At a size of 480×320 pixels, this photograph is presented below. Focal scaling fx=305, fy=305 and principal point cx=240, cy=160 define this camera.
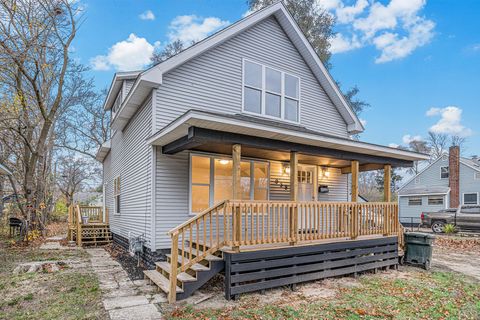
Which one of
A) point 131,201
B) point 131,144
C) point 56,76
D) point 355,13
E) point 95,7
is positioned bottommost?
point 131,201

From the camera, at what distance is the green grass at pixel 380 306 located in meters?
4.64

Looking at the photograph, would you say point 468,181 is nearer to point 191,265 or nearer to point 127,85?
point 127,85

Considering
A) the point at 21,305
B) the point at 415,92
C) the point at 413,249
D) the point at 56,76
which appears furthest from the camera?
the point at 415,92

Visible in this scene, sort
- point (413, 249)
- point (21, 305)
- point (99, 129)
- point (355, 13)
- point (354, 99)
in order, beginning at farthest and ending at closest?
point (99, 129)
point (354, 99)
point (355, 13)
point (413, 249)
point (21, 305)

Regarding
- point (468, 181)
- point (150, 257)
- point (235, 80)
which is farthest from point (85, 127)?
point (468, 181)

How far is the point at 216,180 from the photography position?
8.17 meters

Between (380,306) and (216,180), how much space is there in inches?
184

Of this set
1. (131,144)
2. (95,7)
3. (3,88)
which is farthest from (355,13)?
(3,88)

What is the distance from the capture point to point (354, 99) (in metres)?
22.1

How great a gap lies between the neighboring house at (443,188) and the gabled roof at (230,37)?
14.6 meters

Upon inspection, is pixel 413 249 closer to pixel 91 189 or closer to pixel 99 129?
pixel 99 129

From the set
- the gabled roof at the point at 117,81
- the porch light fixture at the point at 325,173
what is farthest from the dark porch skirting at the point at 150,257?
the porch light fixture at the point at 325,173

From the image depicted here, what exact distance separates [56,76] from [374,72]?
25.2 m

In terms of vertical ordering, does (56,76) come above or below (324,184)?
above
